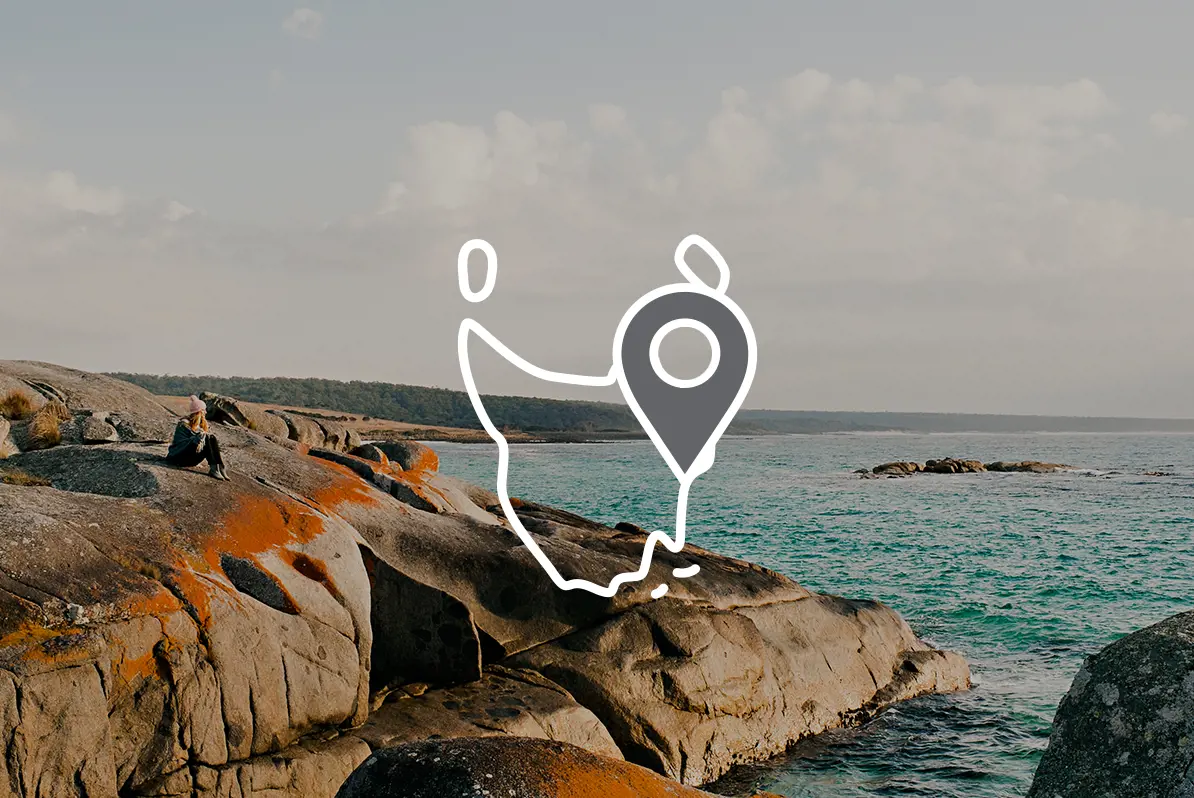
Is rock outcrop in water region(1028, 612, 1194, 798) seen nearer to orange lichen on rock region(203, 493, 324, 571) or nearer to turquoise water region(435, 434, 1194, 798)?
orange lichen on rock region(203, 493, 324, 571)

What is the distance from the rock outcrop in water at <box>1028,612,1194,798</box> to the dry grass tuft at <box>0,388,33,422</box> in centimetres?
1841

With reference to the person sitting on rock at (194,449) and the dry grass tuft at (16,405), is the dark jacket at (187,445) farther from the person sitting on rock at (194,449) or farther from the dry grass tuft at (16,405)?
the dry grass tuft at (16,405)

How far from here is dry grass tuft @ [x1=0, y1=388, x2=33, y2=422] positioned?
62.0ft

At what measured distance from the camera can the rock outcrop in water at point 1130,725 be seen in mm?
5617

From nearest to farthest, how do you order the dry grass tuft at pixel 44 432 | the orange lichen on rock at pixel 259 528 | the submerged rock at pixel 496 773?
1. the submerged rock at pixel 496 773
2. the orange lichen on rock at pixel 259 528
3. the dry grass tuft at pixel 44 432

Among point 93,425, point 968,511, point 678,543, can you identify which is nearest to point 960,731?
point 678,543

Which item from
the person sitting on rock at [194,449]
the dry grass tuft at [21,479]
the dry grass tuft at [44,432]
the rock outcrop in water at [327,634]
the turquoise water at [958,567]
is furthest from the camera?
the dry grass tuft at [44,432]

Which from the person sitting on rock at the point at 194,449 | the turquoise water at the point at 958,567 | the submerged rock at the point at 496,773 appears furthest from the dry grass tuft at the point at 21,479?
the turquoise water at the point at 958,567

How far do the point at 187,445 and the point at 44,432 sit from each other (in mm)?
4327

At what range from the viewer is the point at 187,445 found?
1455cm

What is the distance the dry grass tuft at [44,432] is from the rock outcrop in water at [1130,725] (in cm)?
1609

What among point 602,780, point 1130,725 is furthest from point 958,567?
point 602,780

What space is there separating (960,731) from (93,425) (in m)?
16.0

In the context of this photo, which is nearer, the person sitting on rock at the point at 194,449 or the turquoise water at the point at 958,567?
the person sitting on rock at the point at 194,449
